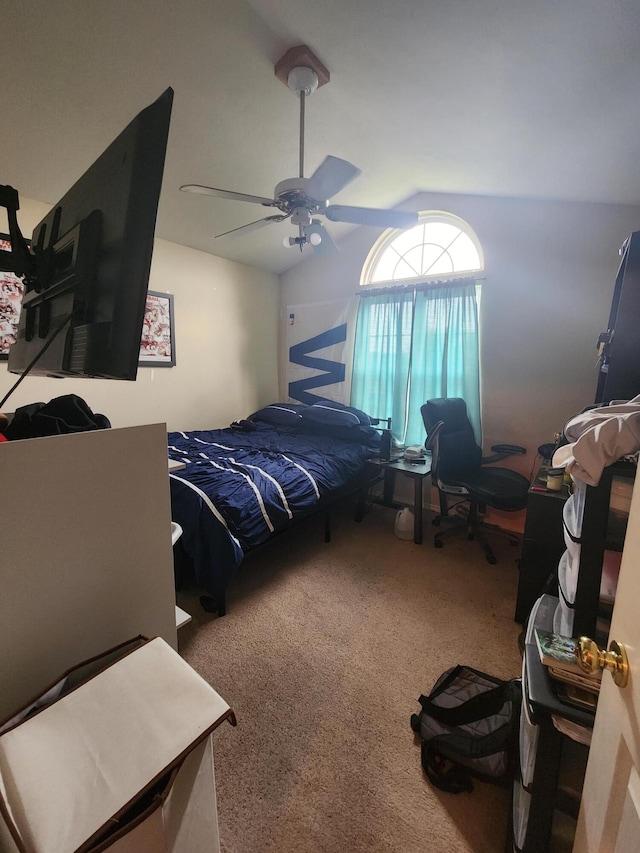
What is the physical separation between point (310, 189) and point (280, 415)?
231 cm

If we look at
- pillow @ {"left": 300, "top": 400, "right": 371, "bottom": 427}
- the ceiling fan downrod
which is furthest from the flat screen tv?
pillow @ {"left": 300, "top": 400, "right": 371, "bottom": 427}

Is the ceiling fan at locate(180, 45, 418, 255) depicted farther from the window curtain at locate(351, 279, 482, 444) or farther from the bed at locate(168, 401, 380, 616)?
the bed at locate(168, 401, 380, 616)

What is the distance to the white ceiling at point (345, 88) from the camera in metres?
1.42

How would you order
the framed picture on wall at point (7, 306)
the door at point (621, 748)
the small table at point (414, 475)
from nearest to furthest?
1. the door at point (621, 748)
2. the framed picture on wall at point (7, 306)
3. the small table at point (414, 475)

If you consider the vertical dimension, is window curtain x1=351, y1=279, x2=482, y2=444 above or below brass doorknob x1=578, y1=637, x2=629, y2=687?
above

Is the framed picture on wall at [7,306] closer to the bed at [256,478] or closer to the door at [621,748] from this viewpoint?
the bed at [256,478]

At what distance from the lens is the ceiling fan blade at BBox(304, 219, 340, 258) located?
85.5 inches

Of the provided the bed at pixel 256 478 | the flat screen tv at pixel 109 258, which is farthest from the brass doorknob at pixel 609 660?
the bed at pixel 256 478

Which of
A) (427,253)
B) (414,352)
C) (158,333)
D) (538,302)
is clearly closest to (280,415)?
(158,333)

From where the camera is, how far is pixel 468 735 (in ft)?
4.11

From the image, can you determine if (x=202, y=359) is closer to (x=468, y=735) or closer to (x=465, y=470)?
(x=465, y=470)

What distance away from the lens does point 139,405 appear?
10.6ft

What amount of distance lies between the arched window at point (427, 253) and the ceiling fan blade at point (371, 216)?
141 centimetres

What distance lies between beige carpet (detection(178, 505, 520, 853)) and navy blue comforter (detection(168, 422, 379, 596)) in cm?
36
